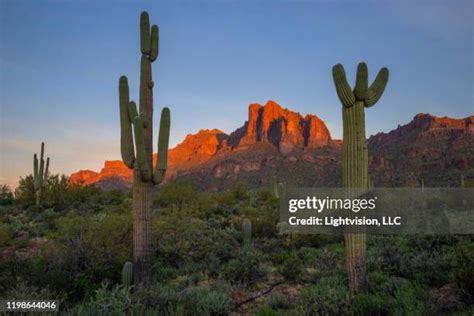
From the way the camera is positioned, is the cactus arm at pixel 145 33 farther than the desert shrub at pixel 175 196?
No

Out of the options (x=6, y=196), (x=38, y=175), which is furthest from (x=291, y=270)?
(x=6, y=196)

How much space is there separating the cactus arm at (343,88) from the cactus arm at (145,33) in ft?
14.5

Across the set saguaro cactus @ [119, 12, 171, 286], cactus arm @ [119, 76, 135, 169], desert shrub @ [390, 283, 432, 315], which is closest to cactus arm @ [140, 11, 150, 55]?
saguaro cactus @ [119, 12, 171, 286]

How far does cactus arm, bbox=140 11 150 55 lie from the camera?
8703 mm

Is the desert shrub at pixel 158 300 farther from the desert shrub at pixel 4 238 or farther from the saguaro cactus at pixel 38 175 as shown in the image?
the saguaro cactus at pixel 38 175

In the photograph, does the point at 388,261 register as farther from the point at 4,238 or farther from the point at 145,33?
the point at 4,238

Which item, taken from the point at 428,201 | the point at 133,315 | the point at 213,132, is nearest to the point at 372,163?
the point at 428,201

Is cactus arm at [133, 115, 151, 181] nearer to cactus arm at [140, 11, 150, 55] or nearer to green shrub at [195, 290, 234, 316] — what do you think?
cactus arm at [140, 11, 150, 55]

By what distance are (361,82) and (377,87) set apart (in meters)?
0.55

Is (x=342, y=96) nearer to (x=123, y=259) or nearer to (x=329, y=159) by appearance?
(x=123, y=259)

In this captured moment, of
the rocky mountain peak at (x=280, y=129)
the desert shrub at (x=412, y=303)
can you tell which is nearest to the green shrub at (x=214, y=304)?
the desert shrub at (x=412, y=303)

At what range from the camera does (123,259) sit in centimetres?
801

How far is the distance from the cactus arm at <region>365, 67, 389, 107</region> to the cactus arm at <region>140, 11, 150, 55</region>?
5135mm

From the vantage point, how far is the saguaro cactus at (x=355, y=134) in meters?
6.93
